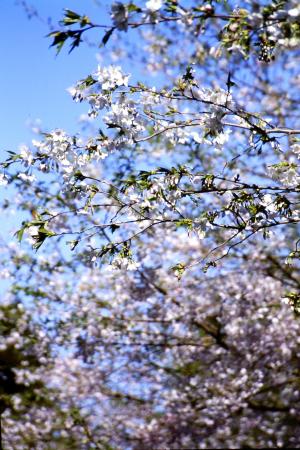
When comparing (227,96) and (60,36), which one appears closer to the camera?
(60,36)

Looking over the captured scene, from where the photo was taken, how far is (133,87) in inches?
148

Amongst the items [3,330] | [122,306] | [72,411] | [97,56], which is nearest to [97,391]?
[72,411]

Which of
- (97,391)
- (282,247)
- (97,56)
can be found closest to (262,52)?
(282,247)

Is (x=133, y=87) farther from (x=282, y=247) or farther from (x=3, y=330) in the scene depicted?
(x=3, y=330)

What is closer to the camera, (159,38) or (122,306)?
(159,38)

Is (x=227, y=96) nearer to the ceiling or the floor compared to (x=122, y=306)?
nearer to the floor

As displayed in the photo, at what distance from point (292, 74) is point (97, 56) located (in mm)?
3816

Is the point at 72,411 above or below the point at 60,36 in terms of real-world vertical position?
above

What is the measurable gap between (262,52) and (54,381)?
9762mm

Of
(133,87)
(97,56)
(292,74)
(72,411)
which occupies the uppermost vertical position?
(97,56)

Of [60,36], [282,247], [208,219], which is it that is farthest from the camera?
[282,247]

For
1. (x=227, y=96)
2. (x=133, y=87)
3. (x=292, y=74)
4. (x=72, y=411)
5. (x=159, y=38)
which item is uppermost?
(x=159, y=38)

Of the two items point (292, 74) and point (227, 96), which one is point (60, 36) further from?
point (292, 74)

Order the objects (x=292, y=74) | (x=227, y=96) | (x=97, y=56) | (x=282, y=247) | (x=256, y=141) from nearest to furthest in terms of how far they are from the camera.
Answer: (x=227, y=96), (x=256, y=141), (x=292, y=74), (x=282, y=247), (x=97, y=56)
